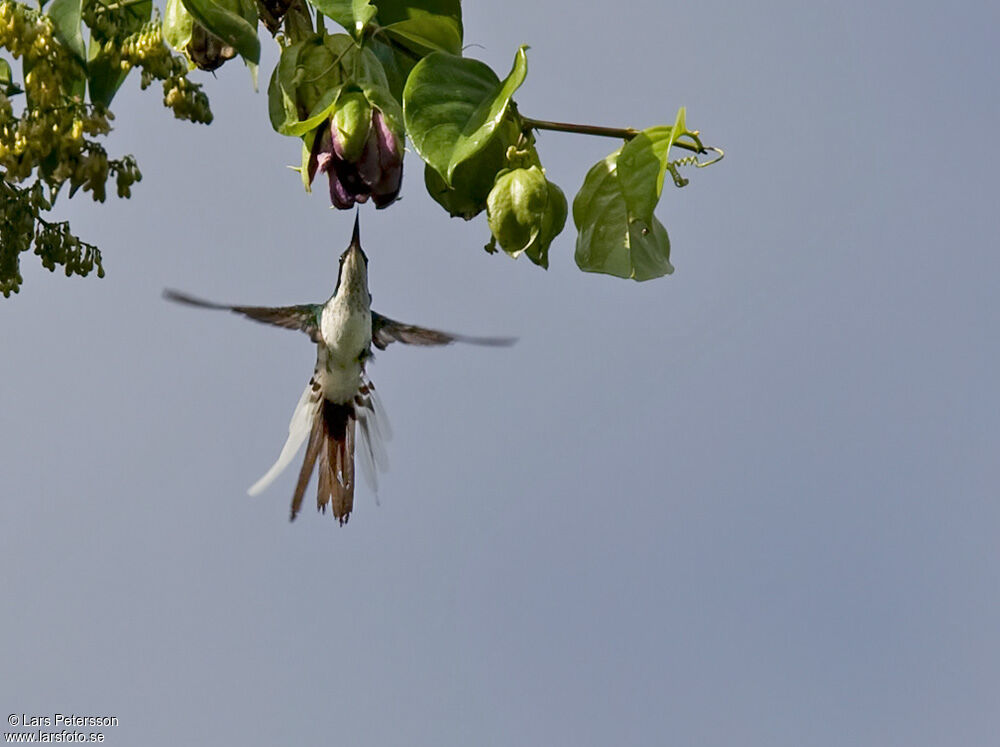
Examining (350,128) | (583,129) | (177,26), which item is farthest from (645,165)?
(177,26)

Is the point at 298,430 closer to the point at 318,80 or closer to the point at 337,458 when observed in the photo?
the point at 337,458

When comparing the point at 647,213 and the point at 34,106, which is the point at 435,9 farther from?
the point at 34,106

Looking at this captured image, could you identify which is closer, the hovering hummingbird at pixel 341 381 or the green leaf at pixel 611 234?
the green leaf at pixel 611 234

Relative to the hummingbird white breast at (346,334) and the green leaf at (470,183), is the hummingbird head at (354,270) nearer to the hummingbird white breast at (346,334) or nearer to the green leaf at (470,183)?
the hummingbird white breast at (346,334)

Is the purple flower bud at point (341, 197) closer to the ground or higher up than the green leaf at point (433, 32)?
closer to the ground

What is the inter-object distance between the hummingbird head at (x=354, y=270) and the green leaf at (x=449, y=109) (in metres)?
0.41

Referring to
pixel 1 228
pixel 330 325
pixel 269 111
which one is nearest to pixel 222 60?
pixel 269 111

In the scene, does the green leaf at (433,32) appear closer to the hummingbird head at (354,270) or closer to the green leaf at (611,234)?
the green leaf at (611,234)

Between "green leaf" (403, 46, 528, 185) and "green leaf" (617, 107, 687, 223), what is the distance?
0.11 metres

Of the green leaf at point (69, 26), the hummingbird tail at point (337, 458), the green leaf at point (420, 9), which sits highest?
the green leaf at point (69, 26)

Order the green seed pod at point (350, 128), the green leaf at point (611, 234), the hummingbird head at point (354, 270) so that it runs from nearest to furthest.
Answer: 1. the green seed pod at point (350, 128)
2. the green leaf at point (611, 234)
3. the hummingbird head at point (354, 270)

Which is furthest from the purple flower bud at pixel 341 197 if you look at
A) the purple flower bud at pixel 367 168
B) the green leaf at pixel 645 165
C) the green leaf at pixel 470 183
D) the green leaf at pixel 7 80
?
the green leaf at pixel 7 80

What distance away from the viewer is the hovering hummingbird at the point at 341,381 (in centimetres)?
134

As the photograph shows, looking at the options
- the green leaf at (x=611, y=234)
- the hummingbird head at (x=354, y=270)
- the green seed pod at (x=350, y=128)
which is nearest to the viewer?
the green seed pod at (x=350, y=128)
